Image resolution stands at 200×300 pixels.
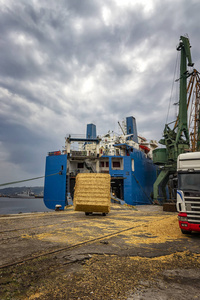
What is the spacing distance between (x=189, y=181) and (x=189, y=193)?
0.54 meters

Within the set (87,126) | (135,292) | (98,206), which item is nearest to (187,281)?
(135,292)

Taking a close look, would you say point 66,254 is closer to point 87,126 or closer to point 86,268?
point 86,268

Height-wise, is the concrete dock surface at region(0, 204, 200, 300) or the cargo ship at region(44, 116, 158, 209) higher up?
the cargo ship at region(44, 116, 158, 209)

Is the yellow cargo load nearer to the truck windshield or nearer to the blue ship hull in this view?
the truck windshield

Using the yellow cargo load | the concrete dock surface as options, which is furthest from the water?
the concrete dock surface

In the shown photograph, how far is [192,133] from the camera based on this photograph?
136ft

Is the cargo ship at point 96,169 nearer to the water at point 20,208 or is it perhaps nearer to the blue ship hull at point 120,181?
the blue ship hull at point 120,181

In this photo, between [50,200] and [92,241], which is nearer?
[92,241]

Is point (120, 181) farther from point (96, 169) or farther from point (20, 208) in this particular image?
point (20, 208)

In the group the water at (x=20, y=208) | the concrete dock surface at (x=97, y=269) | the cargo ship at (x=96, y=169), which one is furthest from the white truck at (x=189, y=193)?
the water at (x=20, y=208)

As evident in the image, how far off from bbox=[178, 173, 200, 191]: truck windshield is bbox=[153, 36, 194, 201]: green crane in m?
22.7

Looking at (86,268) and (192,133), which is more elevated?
(192,133)

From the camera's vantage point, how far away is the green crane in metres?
29.0

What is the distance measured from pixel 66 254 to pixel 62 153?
27.8 m
